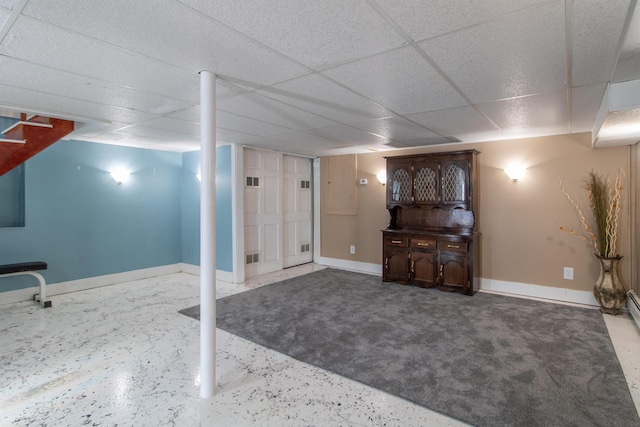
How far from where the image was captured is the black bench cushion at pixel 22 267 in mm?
3808

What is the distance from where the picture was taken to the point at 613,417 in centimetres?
201

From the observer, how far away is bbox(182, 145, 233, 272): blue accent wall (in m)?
5.31

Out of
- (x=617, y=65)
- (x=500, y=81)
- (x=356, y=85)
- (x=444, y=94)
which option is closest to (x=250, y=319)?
(x=356, y=85)

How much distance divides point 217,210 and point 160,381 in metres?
3.31

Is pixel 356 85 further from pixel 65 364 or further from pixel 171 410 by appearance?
pixel 65 364

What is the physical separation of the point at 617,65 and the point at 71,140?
6067mm

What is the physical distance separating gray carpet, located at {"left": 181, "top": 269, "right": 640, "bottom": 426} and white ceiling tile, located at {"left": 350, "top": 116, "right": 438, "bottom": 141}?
7.21 ft

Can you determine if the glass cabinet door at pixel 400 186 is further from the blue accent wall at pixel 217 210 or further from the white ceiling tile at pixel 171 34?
the white ceiling tile at pixel 171 34

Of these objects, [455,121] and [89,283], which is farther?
[89,283]

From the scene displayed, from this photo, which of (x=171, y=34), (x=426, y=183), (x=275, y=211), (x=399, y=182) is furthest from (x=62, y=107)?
(x=426, y=183)

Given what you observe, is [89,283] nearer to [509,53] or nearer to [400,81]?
[400,81]

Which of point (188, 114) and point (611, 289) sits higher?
point (188, 114)

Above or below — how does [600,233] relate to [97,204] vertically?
below

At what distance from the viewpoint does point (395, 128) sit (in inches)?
157
